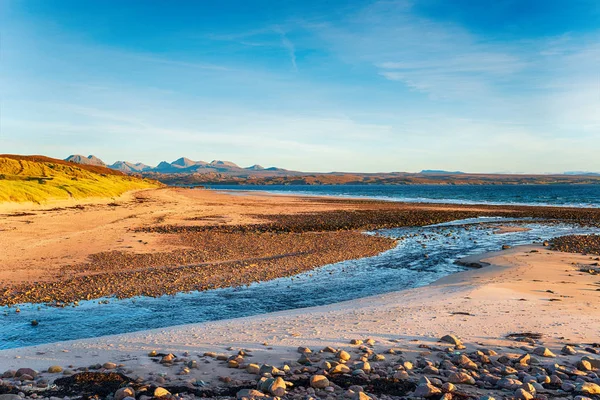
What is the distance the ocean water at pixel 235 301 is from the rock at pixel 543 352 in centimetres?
763

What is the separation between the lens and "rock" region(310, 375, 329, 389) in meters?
6.97

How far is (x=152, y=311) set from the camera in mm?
13695

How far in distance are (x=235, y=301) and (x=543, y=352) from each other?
386 inches

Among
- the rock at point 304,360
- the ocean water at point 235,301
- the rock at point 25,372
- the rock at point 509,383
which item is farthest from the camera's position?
the ocean water at point 235,301

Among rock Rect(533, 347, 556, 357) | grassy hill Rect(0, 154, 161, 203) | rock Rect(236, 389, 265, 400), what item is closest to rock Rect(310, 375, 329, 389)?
rock Rect(236, 389, 265, 400)

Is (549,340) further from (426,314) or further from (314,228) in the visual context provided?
(314,228)

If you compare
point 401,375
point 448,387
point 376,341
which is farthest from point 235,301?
point 448,387

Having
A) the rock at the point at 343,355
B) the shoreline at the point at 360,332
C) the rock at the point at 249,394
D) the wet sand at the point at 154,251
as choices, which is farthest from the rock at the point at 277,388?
the wet sand at the point at 154,251

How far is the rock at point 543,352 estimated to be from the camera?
8.38 metres

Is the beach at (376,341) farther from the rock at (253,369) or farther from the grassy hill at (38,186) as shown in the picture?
the grassy hill at (38,186)

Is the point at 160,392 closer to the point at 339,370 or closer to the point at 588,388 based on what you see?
the point at 339,370

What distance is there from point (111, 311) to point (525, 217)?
51110 mm

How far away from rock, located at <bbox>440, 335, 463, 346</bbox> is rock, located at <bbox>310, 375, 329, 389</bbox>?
3650 mm

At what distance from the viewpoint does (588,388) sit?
6609 millimetres
